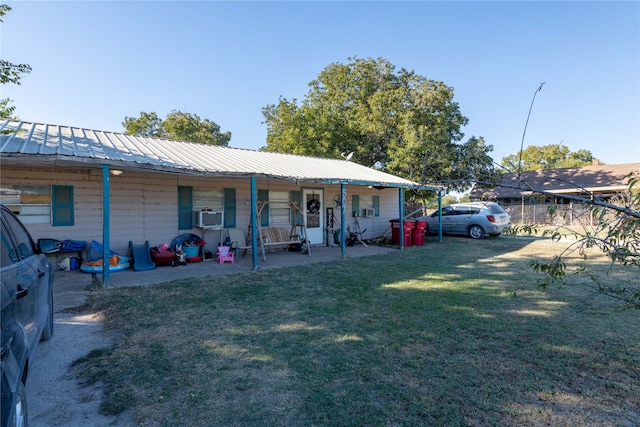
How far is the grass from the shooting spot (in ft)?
7.99

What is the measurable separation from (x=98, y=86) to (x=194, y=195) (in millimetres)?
6564

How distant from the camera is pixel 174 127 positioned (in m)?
26.2

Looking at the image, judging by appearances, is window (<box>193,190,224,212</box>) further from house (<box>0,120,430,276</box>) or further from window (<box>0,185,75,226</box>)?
window (<box>0,185,75,226</box>)

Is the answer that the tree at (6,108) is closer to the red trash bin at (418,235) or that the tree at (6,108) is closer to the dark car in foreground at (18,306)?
the dark car in foreground at (18,306)

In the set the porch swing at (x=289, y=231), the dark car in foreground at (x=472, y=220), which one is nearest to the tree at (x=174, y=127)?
the porch swing at (x=289, y=231)

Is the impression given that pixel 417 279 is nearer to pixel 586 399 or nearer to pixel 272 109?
pixel 586 399

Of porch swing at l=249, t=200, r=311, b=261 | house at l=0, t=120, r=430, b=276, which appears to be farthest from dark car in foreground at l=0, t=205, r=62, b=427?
porch swing at l=249, t=200, r=311, b=261

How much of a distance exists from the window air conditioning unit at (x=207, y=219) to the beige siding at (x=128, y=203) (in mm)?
403

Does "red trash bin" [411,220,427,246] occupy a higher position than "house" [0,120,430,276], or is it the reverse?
"house" [0,120,430,276]

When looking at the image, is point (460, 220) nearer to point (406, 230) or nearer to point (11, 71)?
point (406, 230)

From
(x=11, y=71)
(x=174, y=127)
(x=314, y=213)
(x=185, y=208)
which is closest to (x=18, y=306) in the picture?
(x=11, y=71)

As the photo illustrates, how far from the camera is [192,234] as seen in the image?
29.6 ft

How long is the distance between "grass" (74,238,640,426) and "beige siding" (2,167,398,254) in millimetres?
2774

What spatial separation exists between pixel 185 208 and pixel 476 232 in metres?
12.0
